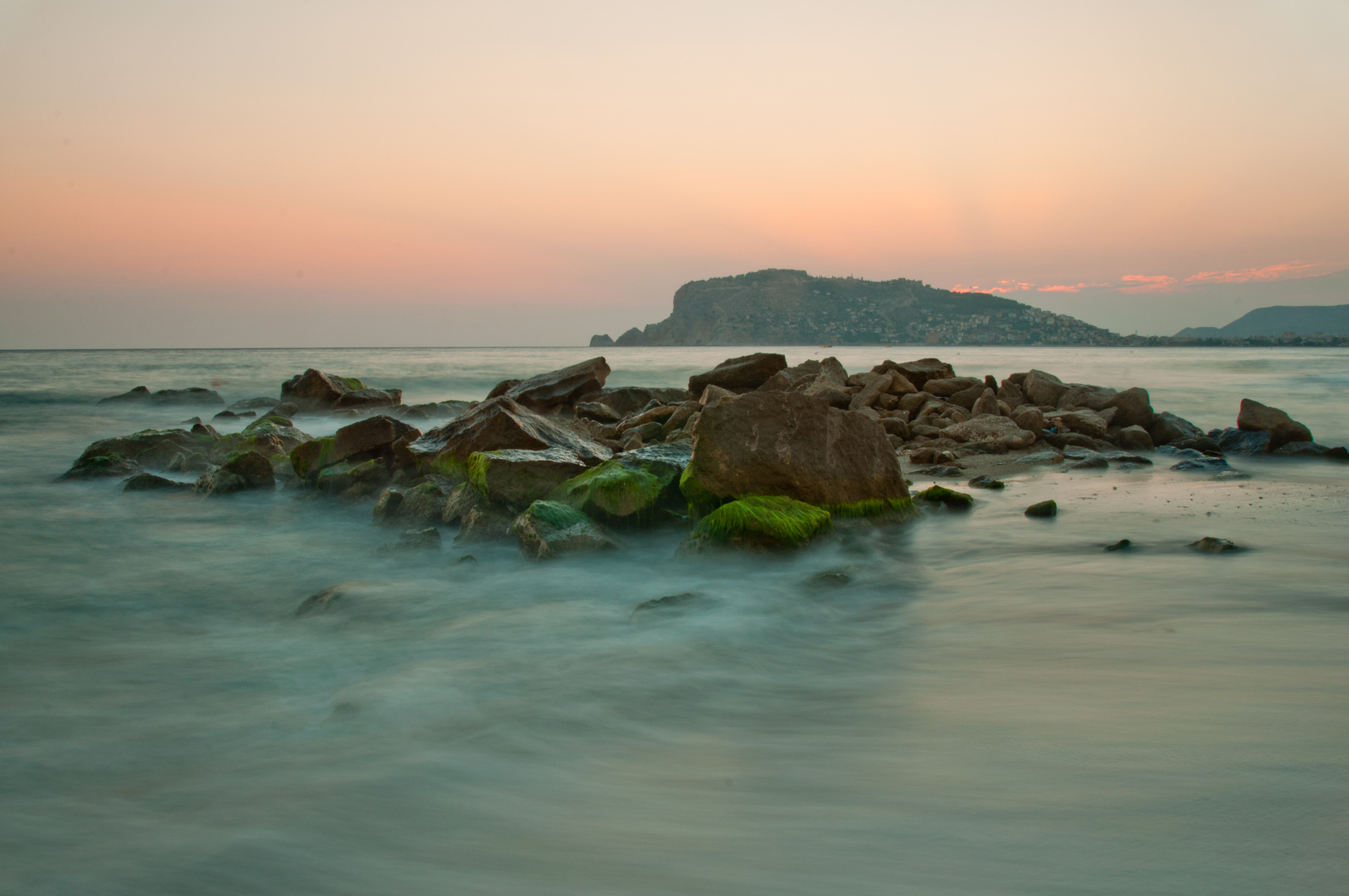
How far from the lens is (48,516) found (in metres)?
7.12

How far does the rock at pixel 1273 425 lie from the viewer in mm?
8977

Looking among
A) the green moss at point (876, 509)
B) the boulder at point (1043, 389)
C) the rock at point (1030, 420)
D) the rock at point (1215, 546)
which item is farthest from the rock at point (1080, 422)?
the rock at point (1215, 546)

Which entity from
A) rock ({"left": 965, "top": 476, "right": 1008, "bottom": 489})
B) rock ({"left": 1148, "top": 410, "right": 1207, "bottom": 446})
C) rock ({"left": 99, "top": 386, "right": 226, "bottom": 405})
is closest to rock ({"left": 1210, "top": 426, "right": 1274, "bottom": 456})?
rock ({"left": 1148, "top": 410, "right": 1207, "bottom": 446})

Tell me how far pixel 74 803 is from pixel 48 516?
233 inches

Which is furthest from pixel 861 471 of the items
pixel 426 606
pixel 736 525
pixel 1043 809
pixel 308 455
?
pixel 308 455

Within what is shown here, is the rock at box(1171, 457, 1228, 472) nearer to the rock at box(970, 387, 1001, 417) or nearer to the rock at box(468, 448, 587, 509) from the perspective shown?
the rock at box(970, 387, 1001, 417)

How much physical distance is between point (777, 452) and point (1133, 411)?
22.6 feet

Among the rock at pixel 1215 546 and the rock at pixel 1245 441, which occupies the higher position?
the rock at pixel 1245 441

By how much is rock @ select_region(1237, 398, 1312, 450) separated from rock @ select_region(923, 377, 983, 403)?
3.10 metres

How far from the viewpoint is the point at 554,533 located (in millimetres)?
5336

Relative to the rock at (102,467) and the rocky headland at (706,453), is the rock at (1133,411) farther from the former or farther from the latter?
the rock at (102,467)

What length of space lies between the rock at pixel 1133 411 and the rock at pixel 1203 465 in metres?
1.76

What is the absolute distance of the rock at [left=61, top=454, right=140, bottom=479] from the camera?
8.70 meters

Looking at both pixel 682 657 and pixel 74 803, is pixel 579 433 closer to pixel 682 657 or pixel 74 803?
pixel 682 657
